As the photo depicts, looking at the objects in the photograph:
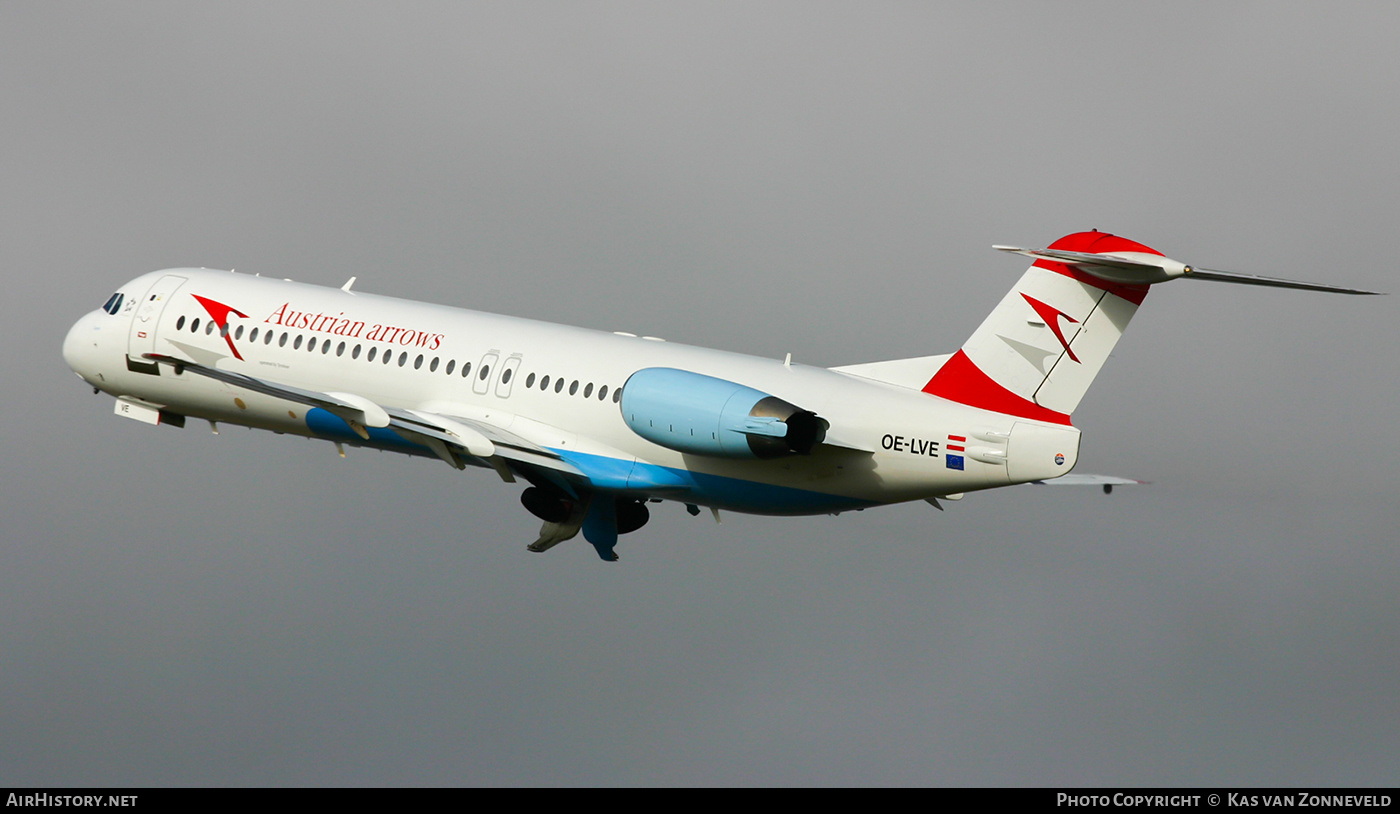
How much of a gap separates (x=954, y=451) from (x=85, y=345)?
1918 cm

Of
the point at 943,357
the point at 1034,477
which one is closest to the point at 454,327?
the point at 943,357

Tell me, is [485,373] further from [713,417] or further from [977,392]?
[977,392]

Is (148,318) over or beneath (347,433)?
over

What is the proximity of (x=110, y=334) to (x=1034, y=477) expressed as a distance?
19.9 m

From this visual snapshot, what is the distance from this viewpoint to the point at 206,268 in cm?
3741

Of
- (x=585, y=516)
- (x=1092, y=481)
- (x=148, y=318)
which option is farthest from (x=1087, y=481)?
(x=148, y=318)

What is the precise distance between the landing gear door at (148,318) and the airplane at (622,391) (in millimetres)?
44

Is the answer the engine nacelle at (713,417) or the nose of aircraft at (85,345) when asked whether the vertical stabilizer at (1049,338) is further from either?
the nose of aircraft at (85,345)

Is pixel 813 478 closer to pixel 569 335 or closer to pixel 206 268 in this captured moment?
pixel 569 335

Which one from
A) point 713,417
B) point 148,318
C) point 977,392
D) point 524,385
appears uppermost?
point 148,318

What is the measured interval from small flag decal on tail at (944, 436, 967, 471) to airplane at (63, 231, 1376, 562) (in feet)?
0.12

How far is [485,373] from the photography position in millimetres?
32906

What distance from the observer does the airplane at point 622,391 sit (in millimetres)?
28391

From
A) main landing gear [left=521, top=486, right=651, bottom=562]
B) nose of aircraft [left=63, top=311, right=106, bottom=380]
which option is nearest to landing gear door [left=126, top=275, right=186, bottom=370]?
nose of aircraft [left=63, top=311, right=106, bottom=380]
